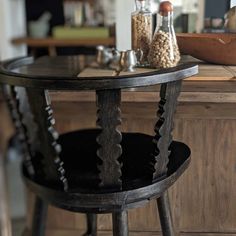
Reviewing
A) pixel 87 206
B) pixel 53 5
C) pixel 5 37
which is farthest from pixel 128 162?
pixel 53 5

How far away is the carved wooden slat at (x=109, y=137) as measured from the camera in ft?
2.95

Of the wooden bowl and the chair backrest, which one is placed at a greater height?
the wooden bowl

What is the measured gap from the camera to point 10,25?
4172mm

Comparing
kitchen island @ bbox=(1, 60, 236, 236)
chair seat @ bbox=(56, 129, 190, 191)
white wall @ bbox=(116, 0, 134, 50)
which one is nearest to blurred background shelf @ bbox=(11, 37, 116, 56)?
white wall @ bbox=(116, 0, 134, 50)

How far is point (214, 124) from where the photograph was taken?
1.39 metres

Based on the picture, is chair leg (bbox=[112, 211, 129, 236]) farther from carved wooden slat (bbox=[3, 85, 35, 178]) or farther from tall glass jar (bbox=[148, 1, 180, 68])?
tall glass jar (bbox=[148, 1, 180, 68])

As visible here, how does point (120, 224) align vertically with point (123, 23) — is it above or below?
below

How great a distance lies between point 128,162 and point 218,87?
34 centimetres

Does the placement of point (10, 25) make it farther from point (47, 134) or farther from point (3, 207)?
point (3, 207)

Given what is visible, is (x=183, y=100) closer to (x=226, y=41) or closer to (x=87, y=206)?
(x=226, y=41)

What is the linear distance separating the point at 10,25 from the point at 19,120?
3.36m

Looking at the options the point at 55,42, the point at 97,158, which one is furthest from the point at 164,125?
the point at 55,42

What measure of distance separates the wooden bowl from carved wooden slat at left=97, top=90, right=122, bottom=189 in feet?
1.79

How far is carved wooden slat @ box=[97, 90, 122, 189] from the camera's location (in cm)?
90
